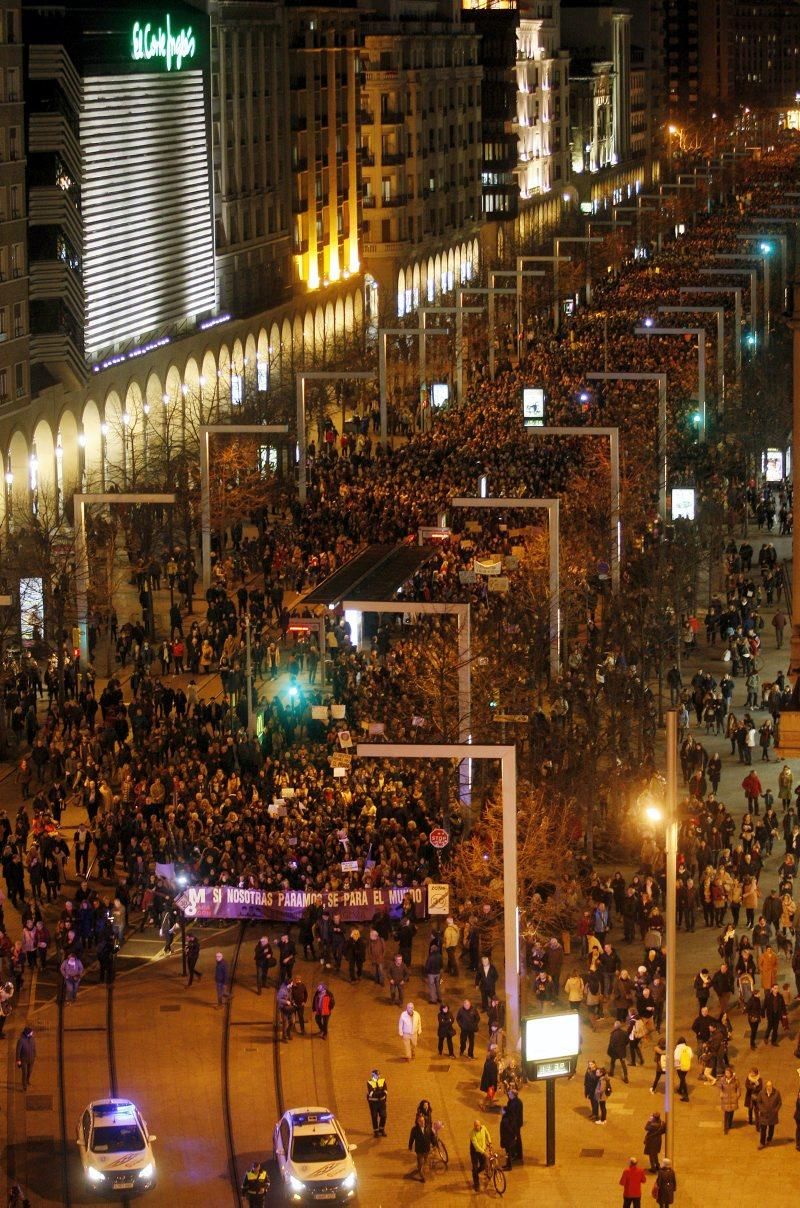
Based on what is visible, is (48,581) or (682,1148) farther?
(48,581)

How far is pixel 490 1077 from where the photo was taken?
127ft

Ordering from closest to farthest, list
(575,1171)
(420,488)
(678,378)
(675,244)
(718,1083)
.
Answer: (575,1171)
(718,1083)
(420,488)
(678,378)
(675,244)

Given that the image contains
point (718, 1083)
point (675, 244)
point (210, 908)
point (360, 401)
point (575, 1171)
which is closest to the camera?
point (575, 1171)

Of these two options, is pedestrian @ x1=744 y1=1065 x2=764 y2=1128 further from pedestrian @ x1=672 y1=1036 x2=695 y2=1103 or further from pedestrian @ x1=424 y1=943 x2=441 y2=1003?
pedestrian @ x1=424 y1=943 x2=441 y2=1003

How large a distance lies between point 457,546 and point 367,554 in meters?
6.88

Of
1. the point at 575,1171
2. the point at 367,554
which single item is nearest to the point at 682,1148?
the point at 575,1171

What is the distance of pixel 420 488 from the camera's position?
3307 inches

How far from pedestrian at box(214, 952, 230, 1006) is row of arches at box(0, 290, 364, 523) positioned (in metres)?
34.7

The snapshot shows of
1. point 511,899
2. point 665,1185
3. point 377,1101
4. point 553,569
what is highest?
point 553,569

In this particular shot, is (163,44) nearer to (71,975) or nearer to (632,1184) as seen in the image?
(71,975)

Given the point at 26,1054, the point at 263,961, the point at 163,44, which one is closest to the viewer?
the point at 26,1054

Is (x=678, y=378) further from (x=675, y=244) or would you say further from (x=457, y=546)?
(x=675, y=244)

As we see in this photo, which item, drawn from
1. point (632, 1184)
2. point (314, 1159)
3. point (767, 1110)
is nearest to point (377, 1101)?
point (314, 1159)

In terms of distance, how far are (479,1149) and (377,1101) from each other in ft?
7.63
